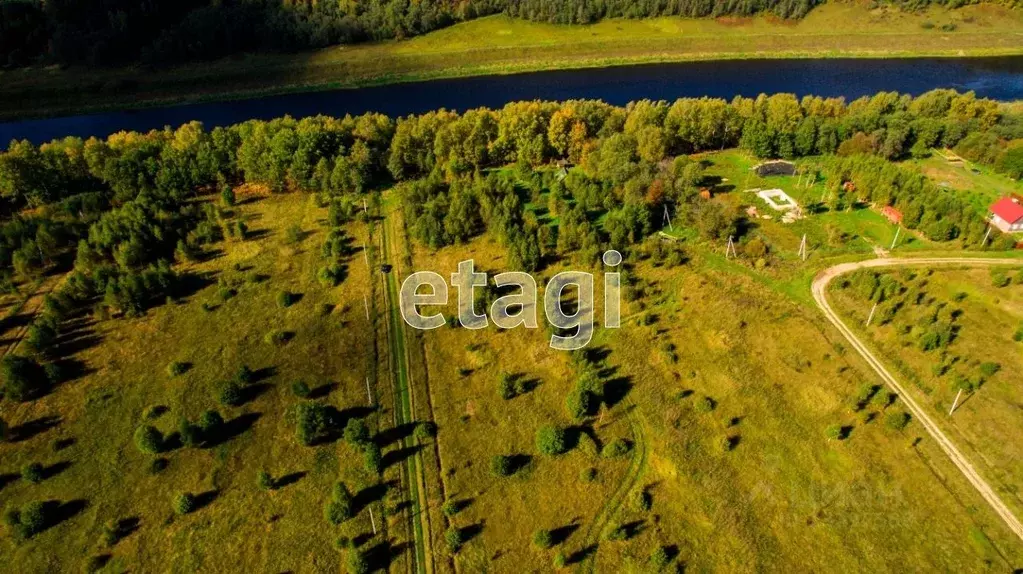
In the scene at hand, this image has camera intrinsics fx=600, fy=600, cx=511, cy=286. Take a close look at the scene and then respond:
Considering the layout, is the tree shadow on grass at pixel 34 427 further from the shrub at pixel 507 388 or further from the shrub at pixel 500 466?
the shrub at pixel 507 388

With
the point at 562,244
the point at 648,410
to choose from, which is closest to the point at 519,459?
the point at 648,410

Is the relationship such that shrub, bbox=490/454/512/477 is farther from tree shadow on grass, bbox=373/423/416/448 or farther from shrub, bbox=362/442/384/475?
shrub, bbox=362/442/384/475

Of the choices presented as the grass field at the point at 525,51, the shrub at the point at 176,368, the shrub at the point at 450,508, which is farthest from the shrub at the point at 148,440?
the grass field at the point at 525,51

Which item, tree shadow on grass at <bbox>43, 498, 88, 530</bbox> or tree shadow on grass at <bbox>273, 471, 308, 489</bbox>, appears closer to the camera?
tree shadow on grass at <bbox>43, 498, 88, 530</bbox>

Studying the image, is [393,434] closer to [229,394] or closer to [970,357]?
[229,394]

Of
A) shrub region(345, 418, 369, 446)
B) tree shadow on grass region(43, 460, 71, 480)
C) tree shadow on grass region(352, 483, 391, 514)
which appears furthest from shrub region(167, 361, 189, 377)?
tree shadow on grass region(352, 483, 391, 514)

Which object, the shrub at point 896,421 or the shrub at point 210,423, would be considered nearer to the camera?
the shrub at point 896,421
